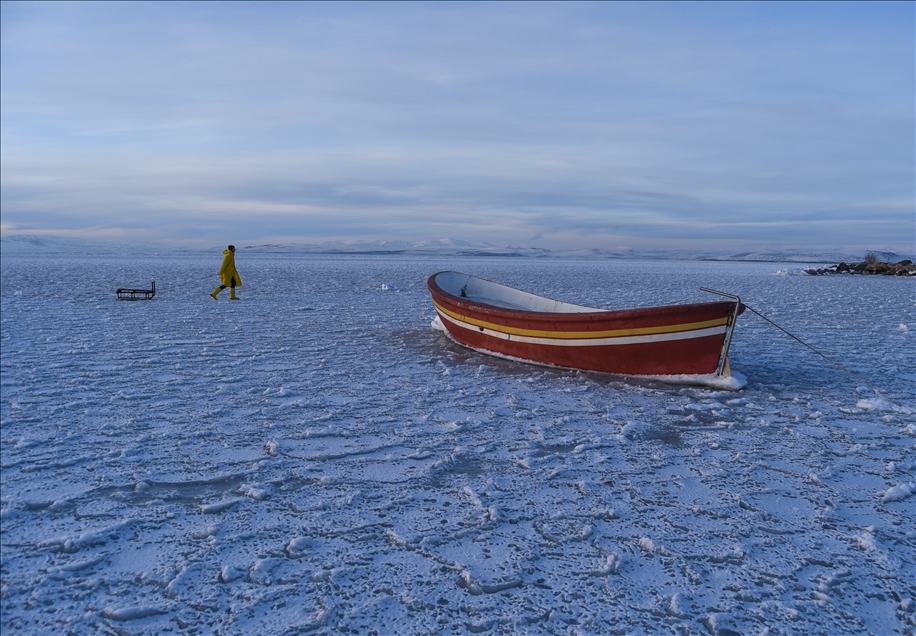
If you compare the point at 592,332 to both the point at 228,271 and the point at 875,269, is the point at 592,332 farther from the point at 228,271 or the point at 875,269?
the point at 875,269

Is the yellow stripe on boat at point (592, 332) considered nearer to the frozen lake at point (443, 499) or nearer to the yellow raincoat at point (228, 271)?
the frozen lake at point (443, 499)

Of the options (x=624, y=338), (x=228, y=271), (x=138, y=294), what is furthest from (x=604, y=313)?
(x=138, y=294)

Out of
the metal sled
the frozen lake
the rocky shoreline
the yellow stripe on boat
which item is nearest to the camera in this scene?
the frozen lake

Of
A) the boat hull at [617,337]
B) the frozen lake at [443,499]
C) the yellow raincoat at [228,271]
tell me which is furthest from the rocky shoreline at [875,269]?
the boat hull at [617,337]

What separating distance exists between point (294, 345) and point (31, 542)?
6.10 metres

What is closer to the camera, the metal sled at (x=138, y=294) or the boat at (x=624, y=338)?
the boat at (x=624, y=338)

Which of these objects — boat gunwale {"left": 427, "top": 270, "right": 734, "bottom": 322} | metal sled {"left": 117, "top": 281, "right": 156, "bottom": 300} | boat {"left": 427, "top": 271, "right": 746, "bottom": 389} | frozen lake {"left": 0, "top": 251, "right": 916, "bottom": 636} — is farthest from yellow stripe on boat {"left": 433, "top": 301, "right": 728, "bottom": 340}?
metal sled {"left": 117, "top": 281, "right": 156, "bottom": 300}

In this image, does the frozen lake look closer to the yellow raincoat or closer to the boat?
the boat

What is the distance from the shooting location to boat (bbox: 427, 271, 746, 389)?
7.05 m

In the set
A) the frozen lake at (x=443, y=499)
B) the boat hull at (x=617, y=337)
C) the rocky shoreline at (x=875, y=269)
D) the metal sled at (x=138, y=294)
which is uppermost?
the rocky shoreline at (x=875, y=269)

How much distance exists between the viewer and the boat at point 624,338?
7051mm

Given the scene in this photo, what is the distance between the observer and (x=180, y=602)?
2.89m

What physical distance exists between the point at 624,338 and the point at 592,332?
404 millimetres

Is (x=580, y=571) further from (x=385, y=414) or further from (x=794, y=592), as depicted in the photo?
(x=385, y=414)
